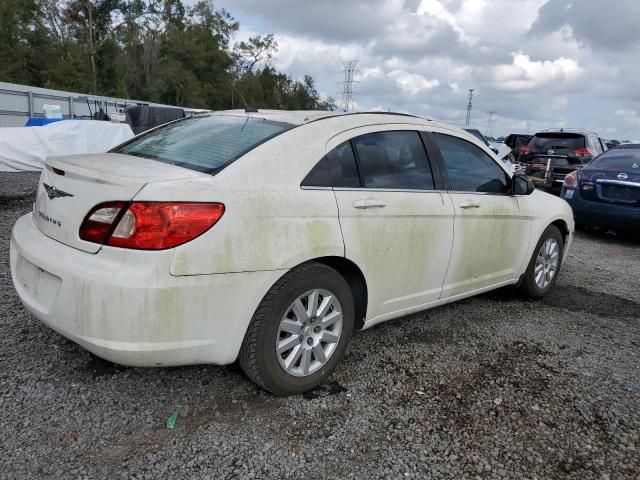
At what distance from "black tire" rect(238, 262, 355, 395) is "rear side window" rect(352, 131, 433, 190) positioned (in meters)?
0.66

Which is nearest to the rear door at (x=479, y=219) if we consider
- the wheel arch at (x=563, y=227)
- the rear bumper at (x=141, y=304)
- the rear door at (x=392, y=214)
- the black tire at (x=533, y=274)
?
the rear door at (x=392, y=214)

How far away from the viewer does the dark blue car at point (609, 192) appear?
7359mm

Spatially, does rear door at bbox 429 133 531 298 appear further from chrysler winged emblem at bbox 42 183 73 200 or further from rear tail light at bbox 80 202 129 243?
chrysler winged emblem at bbox 42 183 73 200

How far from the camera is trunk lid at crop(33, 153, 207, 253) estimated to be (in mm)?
2338

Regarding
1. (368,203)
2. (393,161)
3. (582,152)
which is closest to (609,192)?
(582,152)

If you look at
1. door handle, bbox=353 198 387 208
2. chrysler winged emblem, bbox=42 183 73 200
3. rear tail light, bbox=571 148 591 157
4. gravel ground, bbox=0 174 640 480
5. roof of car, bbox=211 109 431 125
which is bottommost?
gravel ground, bbox=0 174 640 480

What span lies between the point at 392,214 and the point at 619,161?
21.6 ft

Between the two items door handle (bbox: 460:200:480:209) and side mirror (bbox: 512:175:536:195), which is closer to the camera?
door handle (bbox: 460:200:480:209)

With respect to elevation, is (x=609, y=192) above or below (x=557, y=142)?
below

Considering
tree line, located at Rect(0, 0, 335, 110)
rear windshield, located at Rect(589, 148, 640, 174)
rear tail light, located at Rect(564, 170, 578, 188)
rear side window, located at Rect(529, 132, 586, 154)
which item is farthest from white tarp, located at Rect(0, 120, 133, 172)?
tree line, located at Rect(0, 0, 335, 110)

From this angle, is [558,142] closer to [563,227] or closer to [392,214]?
[563,227]

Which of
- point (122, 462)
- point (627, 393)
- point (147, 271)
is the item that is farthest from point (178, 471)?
point (627, 393)

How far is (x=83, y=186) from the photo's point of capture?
2.45 m

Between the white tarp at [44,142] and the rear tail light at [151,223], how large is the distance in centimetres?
975
